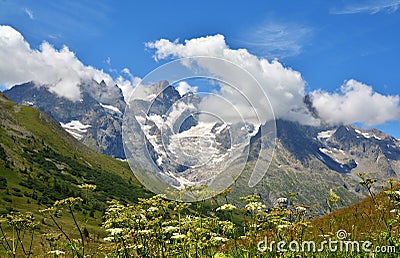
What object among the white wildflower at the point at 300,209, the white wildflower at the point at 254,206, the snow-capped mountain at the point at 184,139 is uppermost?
the snow-capped mountain at the point at 184,139

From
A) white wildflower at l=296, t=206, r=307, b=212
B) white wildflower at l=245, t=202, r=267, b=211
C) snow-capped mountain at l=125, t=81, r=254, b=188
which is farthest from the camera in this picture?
snow-capped mountain at l=125, t=81, r=254, b=188

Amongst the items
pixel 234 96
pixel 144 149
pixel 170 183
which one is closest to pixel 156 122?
pixel 144 149

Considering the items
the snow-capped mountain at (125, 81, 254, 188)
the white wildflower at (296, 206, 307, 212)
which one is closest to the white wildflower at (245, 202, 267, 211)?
the white wildflower at (296, 206, 307, 212)

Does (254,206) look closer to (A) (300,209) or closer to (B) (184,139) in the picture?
(A) (300,209)

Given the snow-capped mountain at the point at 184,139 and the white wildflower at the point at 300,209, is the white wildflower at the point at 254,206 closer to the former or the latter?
the white wildflower at the point at 300,209

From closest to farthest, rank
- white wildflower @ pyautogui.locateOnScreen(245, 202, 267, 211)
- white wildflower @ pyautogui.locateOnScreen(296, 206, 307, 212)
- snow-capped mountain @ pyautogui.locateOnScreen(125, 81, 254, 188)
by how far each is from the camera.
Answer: white wildflower @ pyautogui.locateOnScreen(245, 202, 267, 211), white wildflower @ pyautogui.locateOnScreen(296, 206, 307, 212), snow-capped mountain @ pyautogui.locateOnScreen(125, 81, 254, 188)

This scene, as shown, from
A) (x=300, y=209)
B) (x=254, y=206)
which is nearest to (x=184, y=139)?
(x=300, y=209)

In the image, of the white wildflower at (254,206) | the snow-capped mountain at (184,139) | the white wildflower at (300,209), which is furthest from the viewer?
the snow-capped mountain at (184,139)

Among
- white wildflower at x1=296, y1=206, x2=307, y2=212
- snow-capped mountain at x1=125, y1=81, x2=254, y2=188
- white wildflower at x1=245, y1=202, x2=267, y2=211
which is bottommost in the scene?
white wildflower at x1=245, y1=202, x2=267, y2=211

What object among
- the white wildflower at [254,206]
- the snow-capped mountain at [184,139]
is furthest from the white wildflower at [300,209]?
the snow-capped mountain at [184,139]

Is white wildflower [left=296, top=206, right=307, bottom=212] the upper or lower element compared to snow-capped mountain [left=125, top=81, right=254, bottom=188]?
lower

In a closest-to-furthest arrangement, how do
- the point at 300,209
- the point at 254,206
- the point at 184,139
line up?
the point at 254,206 < the point at 300,209 < the point at 184,139

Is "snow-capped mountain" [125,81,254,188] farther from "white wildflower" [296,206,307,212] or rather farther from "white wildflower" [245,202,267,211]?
Result: "white wildflower" [245,202,267,211]

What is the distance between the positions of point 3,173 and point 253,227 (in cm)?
19064
